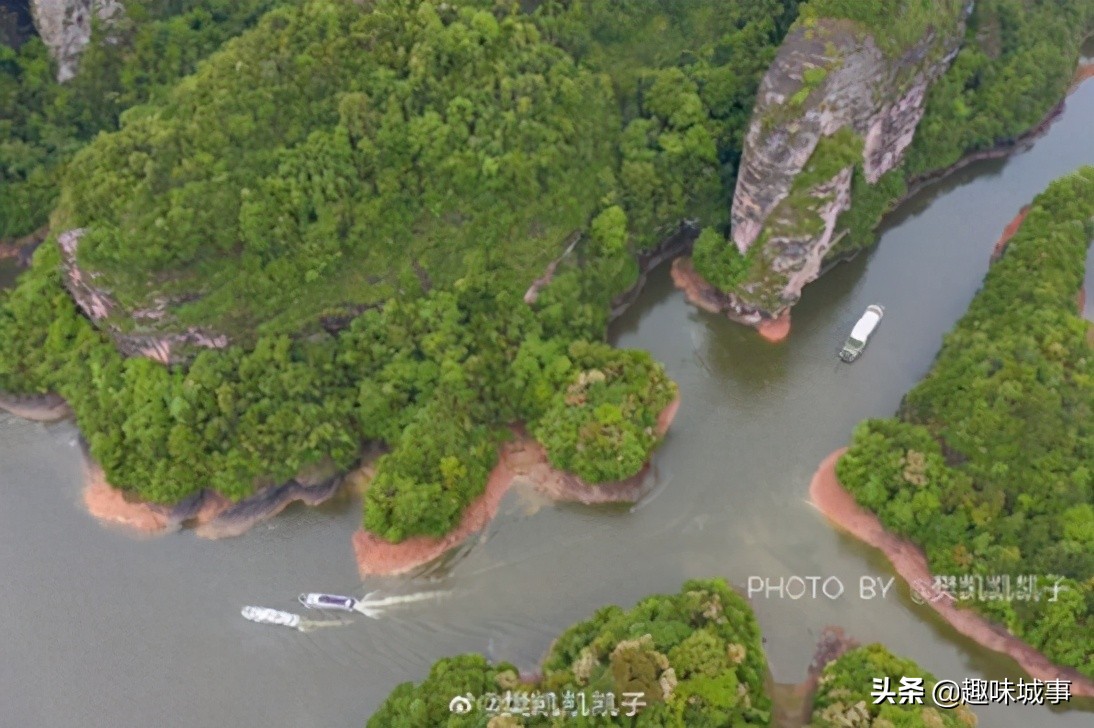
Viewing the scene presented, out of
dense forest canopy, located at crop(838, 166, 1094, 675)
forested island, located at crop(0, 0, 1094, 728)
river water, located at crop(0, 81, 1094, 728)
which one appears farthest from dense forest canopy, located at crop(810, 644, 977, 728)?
dense forest canopy, located at crop(838, 166, 1094, 675)

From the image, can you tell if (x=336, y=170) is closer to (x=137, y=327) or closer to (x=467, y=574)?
(x=137, y=327)

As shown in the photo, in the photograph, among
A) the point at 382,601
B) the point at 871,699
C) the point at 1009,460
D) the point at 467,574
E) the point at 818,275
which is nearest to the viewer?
the point at 871,699

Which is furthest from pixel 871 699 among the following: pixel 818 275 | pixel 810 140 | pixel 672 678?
pixel 810 140

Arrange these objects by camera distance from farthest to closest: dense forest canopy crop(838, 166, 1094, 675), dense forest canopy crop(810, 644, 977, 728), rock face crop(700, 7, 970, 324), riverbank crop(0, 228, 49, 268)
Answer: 1. riverbank crop(0, 228, 49, 268)
2. rock face crop(700, 7, 970, 324)
3. dense forest canopy crop(838, 166, 1094, 675)
4. dense forest canopy crop(810, 644, 977, 728)

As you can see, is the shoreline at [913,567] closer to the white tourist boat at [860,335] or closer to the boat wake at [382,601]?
the white tourist boat at [860,335]

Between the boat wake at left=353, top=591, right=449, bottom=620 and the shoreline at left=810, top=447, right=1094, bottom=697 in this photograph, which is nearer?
the shoreline at left=810, top=447, right=1094, bottom=697


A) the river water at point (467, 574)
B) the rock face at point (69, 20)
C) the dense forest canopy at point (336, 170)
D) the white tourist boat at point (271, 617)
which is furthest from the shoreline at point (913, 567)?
the rock face at point (69, 20)

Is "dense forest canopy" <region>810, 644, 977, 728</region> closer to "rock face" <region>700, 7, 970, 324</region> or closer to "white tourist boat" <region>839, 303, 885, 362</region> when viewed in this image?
"white tourist boat" <region>839, 303, 885, 362</region>
